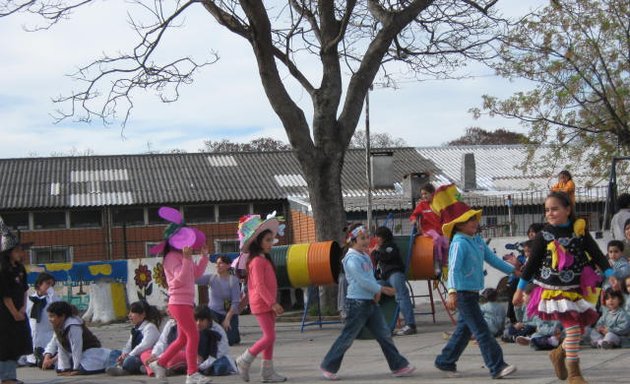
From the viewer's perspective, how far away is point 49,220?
3972cm

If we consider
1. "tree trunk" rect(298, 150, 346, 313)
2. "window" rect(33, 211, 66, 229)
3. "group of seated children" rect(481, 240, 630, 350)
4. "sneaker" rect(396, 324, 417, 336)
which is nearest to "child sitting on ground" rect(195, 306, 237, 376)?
"group of seated children" rect(481, 240, 630, 350)

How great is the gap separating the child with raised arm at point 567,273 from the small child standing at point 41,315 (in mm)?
7346

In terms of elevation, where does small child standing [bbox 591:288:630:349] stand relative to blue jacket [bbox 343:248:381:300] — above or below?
below

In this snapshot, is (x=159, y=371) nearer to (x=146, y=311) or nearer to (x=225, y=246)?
(x=146, y=311)

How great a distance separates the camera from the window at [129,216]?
1567 inches

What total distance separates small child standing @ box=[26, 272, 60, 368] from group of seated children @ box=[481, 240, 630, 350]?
603 cm

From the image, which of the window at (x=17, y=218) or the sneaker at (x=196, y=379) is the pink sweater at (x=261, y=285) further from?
the window at (x=17, y=218)

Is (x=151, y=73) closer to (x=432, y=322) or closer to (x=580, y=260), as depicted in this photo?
(x=432, y=322)

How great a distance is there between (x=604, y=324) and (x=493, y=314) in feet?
5.56

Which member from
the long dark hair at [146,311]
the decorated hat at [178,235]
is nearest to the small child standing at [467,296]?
the decorated hat at [178,235]

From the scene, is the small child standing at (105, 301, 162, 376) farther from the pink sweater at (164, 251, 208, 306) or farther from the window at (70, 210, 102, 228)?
the window at (70, 210, 102, 228)

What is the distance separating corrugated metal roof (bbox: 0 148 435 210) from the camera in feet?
132

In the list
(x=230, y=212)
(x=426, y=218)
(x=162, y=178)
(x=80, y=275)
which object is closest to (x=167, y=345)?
(x=426, y=218)

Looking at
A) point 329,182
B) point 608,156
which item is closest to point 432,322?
point 329,182
